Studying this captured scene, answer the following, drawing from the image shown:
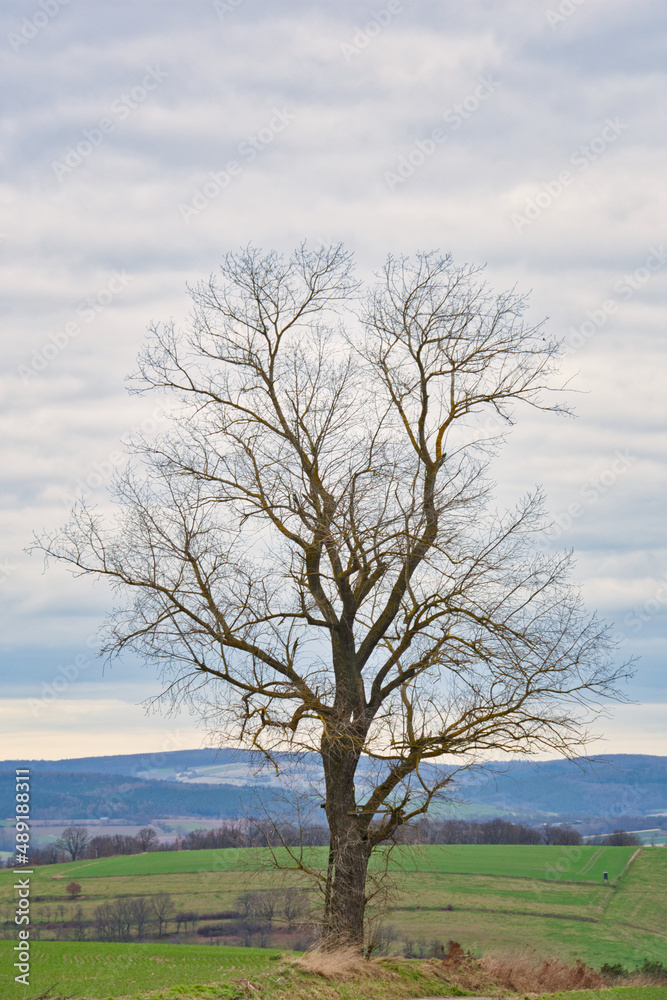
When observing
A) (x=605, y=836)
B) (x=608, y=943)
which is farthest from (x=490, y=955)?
(x=605, y=836)

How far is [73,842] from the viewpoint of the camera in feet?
206

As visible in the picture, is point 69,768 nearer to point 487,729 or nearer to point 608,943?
point 608,943

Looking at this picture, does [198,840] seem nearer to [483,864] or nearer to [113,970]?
[483,864]

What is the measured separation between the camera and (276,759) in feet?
48.2

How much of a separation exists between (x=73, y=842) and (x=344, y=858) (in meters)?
54.9

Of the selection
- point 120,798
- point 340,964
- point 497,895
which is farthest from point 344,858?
point 120,798

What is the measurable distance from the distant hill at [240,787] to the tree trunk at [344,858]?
54 centimetres

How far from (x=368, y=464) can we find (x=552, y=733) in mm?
6184

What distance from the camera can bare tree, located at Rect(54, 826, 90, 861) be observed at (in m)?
62.0

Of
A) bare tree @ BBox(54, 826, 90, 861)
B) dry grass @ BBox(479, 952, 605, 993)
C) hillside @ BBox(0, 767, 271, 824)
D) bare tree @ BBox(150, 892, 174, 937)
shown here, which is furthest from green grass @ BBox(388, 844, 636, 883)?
dry grass @ BBox(479, 952, 605, 993)

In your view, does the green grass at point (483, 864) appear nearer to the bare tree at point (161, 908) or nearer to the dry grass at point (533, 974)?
the bare tree at point (161, 908)

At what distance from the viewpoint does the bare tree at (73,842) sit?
6198 centimetres

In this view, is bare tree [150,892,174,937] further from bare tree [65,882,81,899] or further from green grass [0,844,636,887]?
bare tree [65,882,81,899]

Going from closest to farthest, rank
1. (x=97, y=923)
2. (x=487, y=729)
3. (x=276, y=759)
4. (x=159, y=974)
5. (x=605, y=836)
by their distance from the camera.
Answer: (x=159, y=974) → (x=276, y=759) → (x=487, y=729) → (x=97, y=923) → (x=605, y=836)
